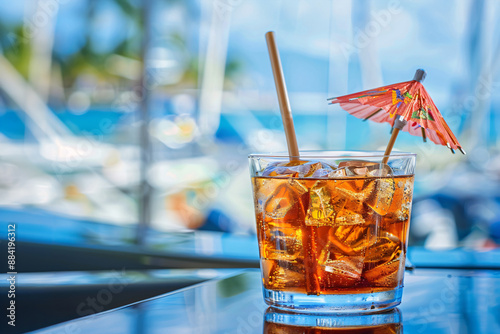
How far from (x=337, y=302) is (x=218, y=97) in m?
5.56

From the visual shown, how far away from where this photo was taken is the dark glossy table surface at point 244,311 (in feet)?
1.97

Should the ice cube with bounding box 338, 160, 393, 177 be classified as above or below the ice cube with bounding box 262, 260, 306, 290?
above

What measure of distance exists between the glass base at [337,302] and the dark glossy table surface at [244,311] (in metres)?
0.03

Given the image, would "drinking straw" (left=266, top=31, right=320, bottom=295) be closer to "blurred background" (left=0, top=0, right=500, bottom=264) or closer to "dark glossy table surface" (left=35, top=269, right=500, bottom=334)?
"dark glossy table surface" (left=35, top=269, right=500, bottom=334)

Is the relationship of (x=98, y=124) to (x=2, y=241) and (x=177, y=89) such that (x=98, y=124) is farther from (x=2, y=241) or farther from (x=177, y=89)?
(x=2, y=241)

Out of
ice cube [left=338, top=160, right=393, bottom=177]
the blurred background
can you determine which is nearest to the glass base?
ice cube [left=338, top=160, right=393, bottom=177]

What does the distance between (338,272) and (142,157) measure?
12.2ft

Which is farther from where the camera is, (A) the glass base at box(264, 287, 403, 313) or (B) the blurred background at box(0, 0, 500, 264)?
(B) the blurred background at box(0, 0, 500, 264)

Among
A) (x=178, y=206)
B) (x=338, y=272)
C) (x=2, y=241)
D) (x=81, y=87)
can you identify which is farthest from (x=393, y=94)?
(x=81, y=87)

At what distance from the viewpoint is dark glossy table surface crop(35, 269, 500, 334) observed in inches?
23.7

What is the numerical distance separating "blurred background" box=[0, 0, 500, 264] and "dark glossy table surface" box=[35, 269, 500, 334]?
370cm

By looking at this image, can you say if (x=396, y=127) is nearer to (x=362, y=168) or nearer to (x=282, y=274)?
(x=362, y=168)

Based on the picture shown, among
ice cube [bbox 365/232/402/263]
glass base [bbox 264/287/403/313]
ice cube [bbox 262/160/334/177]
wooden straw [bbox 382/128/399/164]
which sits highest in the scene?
wooden straw [bbox 382/128/399/164]

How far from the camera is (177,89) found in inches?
256
